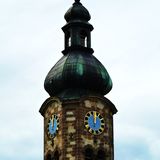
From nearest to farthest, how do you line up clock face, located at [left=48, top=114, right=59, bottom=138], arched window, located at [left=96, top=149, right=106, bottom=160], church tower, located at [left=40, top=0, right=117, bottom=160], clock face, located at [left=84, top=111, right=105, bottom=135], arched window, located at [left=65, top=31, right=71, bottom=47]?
church tower, located at [left=40, top=0, right=117, bottom=160] < arched window, located at [left=96, top=149, right=106, bottom=160] < clock face, located at [left=84, top=111, right=105, bottom=135] < clock face, located at [left=48, top=114, right=59, bottom=138] < arched window, located at [left=65, top=31, right=71, bottom=47]

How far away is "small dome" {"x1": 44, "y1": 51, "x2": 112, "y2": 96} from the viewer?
6000 cm

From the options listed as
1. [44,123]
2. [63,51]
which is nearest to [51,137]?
[44,123]

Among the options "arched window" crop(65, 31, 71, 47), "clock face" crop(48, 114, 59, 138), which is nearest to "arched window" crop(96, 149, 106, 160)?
"clock face" crop(48, 114, 59, 138)

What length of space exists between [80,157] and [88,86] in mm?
4745

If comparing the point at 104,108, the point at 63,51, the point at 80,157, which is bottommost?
the point at 80,157

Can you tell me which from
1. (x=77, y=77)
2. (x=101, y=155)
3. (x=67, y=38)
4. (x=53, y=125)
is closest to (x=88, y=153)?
(x=101, y=155)

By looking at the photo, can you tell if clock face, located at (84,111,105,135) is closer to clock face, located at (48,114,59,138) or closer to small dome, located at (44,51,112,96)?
small dome, located at (44,51,112,96)

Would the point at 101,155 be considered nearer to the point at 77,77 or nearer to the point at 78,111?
the point at 78,111

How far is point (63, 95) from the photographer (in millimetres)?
60094

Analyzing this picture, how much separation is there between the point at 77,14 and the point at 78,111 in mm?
7196

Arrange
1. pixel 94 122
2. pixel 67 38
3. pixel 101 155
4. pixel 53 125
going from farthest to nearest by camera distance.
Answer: pixel 67 38
pixel 53 125
pixel 94 122
pixel 101 155

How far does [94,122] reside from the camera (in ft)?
197

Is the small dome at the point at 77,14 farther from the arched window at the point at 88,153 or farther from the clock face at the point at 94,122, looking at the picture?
the arched window at the point at 88,153

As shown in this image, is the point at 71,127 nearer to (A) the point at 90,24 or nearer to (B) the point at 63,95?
(B) the point at 63,95
